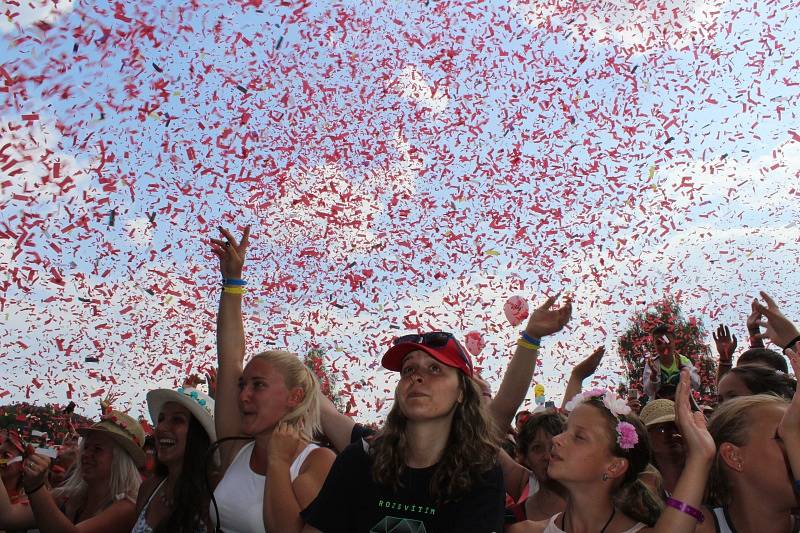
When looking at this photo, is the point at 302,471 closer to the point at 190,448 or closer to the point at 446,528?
the point at 446,528

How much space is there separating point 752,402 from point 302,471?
2.63 meters

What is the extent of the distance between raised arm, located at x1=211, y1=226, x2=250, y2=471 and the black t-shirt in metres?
1.25

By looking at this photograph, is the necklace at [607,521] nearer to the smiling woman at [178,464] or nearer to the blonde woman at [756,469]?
the blonde woman at [756,469]

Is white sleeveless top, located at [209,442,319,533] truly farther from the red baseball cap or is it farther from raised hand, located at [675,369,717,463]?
raised hand, located at [675,369,717,463]

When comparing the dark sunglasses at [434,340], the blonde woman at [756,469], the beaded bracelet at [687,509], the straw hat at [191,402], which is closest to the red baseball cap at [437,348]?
the dark sunglasses at [434,340]

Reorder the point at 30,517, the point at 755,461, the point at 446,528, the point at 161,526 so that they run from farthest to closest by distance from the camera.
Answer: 1. the point at 30,517
2. the point at 161,526
3. the point at 755,461
4. the point at 446,528

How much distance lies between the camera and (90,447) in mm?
6059

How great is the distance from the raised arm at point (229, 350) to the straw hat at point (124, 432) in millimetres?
1768

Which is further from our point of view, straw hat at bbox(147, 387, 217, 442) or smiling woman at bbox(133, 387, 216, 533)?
straw hat at bbox(147, 387, 217, 442)

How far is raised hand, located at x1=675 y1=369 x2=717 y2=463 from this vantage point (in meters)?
3.30

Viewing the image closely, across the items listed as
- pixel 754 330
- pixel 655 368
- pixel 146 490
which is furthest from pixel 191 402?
pixel 655 368

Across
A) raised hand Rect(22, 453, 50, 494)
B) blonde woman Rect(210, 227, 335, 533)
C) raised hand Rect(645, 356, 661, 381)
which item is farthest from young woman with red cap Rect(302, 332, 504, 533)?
raised hand Rect(645, 356, 661, 381)

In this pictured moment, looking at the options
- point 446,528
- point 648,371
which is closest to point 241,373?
point 446,528

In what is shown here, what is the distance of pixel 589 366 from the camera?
615 centimetres
